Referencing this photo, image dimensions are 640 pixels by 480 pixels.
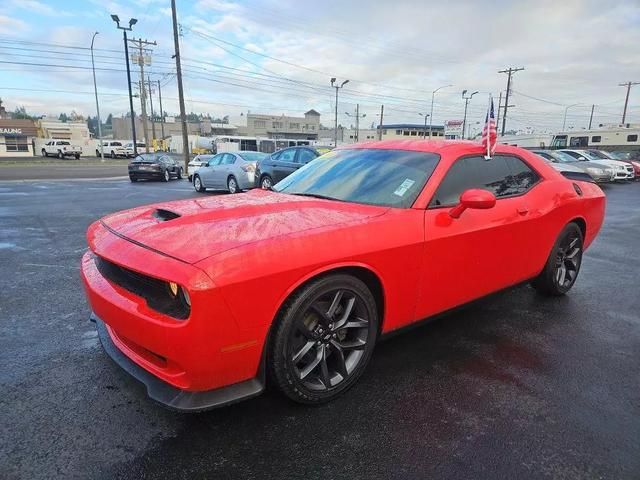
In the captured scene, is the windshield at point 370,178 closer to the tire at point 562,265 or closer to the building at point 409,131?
the tire at point 562,265

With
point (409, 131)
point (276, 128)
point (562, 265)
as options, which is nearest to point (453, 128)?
point (409, 131)

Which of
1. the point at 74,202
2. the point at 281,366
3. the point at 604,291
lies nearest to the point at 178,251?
the point at 281,366

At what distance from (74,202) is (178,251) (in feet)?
38.1

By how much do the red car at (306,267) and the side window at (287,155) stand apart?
9.60m

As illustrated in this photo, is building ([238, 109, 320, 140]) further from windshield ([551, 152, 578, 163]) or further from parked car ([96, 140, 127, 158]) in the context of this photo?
windshield ([551, 152, 578, 163])

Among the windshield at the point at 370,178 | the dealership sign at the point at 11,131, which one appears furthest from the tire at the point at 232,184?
the dealership sign at the point at 11,131

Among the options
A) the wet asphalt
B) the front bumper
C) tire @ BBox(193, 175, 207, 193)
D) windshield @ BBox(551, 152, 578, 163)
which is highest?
windshield @ BBox(551, 152, 578, 163)

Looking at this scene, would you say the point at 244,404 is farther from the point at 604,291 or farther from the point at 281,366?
the point at 604,291

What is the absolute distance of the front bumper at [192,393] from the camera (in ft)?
6.86

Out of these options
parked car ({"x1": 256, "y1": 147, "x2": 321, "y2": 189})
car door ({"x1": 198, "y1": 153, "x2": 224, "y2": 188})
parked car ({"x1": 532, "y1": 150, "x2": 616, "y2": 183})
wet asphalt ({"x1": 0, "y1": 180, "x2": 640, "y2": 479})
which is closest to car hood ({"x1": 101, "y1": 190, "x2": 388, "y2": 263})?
wet asphalt ({"x1": 0, "y1": 180, "x2": 640, "y2": 479})

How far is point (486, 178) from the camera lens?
3559 millimetres

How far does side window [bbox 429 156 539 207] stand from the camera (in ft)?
10.4

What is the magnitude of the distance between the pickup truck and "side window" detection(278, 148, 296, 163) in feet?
147

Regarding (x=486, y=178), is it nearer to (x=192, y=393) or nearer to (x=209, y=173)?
(x=192, y=393)
